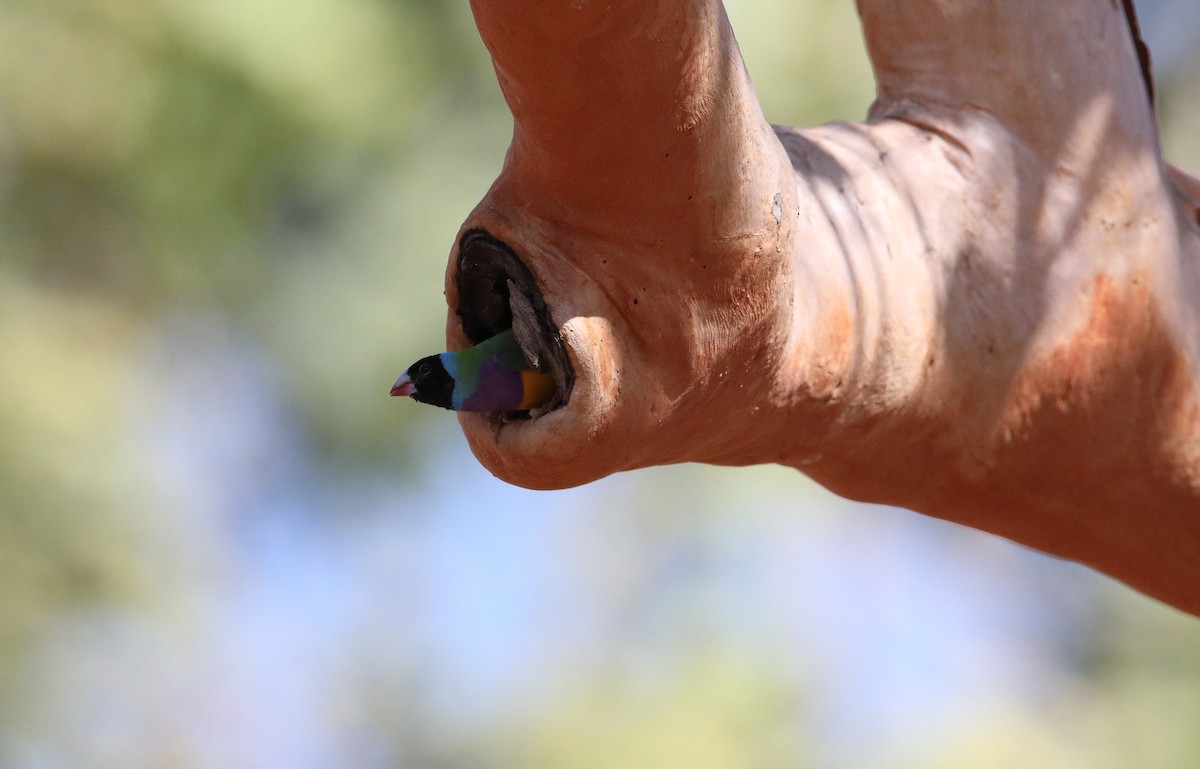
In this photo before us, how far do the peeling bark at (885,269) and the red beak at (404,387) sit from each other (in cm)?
7

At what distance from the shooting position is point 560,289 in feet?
3.88

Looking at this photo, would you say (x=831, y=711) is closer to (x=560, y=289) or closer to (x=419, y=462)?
(x=419, y=462)

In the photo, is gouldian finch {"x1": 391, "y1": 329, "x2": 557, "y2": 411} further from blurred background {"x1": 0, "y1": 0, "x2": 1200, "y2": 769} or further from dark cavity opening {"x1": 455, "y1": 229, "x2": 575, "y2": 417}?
blurred background {"x1": 0, "y1": 0, "x2": 1200, "y2": 769}

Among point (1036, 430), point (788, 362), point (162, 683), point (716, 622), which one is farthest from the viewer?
point (716, 622)

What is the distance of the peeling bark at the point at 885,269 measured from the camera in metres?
1.12

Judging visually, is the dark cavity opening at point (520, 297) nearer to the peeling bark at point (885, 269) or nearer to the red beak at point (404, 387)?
the peeling bark at point (885, 269)

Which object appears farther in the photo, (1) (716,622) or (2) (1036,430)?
(1) (716,622)

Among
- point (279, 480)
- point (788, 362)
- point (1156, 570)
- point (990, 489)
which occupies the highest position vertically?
point (788, 362)

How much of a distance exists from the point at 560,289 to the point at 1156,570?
4.35 ft

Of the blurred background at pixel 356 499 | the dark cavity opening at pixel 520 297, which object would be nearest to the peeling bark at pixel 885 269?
the dark cavity opening at pixel 520 297

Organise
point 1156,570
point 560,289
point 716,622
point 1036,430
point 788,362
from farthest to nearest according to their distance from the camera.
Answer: point 716,622
point 1156,570
point 1036,430
point 788,362
point 560,289

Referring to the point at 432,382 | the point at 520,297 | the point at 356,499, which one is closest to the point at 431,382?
the point at 432,382

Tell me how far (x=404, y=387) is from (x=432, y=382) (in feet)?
0.23

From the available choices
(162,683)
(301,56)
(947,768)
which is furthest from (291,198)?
(947,768)
